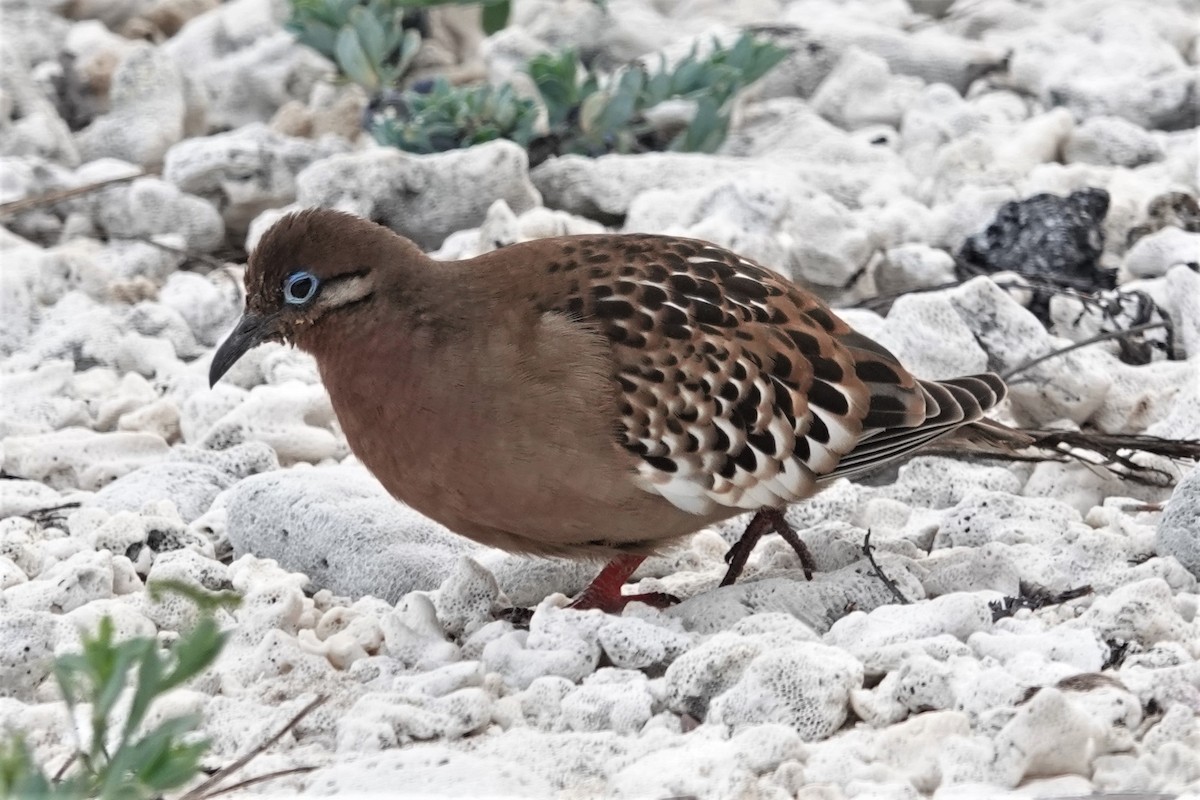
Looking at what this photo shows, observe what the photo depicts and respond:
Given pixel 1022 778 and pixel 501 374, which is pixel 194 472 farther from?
pixel 1022 778

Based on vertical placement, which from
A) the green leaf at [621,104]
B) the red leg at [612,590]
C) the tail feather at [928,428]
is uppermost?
the tail feather at [928,428]

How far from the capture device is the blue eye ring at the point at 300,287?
155 inches

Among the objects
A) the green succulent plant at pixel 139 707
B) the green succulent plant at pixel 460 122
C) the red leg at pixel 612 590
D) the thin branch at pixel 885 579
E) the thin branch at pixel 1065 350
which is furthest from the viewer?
the green succulent plant at pixel 460 122

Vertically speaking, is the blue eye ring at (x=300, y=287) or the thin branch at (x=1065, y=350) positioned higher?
→ the blue eye ring at (x=300, y=287)

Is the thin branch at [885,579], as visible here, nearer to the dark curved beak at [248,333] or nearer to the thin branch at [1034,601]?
the thin branch at [1034,601]

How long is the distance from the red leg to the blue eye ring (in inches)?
33.7

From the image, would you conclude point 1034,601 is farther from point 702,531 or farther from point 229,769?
point 229,769

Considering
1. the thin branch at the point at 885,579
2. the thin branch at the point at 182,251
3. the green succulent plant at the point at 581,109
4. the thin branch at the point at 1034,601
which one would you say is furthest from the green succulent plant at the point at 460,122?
the thin branch at the point at 1034,601

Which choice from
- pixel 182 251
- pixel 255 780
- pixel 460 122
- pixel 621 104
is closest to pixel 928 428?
pixel 255 780

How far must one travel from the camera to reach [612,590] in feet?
13.0

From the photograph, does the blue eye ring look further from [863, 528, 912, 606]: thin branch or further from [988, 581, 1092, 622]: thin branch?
[988, 581, 1092, 622]: thin branch

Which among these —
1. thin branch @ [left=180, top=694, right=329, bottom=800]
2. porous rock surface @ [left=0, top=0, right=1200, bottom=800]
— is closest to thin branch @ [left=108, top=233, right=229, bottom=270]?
porous rock surface @ [left=0, top=0, right=1200, bottom=800]

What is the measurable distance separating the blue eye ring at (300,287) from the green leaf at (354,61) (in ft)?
9.37

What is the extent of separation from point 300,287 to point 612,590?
0.92m
